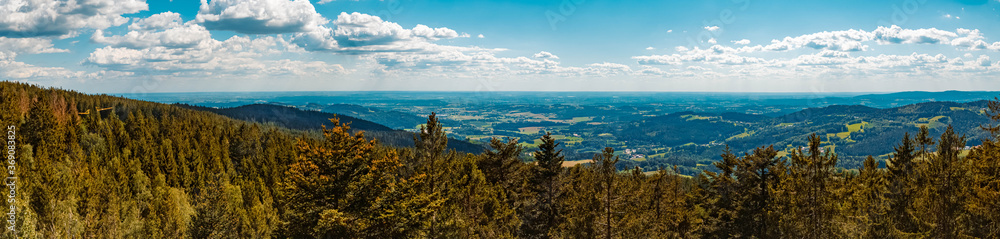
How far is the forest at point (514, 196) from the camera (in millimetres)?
21344

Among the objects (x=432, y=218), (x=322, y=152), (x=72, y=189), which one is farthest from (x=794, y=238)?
(x=72, y=189)

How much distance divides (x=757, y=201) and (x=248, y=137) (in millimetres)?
99913

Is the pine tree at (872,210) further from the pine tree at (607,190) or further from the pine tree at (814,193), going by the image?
the pine tree at (607,190)

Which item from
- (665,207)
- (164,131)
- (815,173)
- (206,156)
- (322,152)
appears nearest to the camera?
(322,152)

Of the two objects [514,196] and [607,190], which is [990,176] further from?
[514,196]

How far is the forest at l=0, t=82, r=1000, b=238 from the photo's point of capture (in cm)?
2134

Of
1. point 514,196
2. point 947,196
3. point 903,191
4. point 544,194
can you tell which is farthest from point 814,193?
point 514,196

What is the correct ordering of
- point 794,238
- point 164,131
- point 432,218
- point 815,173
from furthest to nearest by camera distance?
point 164,131 → point 432,218 → point 794,238 → point 815,173

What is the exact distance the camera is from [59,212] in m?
36.8

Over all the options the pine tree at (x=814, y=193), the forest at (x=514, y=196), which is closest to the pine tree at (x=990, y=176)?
the forest at (x=514, y=196)

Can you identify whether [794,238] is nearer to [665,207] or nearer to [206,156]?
[665,207]

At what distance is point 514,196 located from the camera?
131 feet

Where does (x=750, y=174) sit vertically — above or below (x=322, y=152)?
below

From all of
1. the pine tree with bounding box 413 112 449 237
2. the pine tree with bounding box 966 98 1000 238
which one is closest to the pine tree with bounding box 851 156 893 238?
the pine tree with bounding box 966 98 1000 238
